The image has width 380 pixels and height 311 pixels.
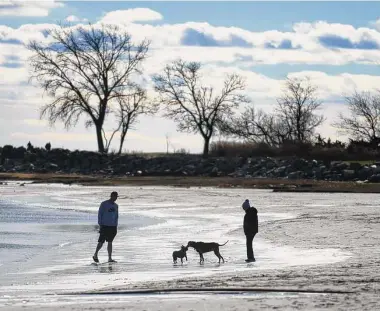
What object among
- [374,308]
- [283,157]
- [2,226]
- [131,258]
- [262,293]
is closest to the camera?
[374,308]

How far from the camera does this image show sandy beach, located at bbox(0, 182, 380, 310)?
17609mm

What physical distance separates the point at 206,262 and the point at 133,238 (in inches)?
284

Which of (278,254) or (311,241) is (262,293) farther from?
(311,241)

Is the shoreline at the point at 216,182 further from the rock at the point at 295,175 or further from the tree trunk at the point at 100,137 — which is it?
the tree trunk at the point at 100,137

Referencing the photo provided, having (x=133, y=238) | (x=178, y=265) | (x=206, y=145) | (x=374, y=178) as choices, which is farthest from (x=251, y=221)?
(x=206, y=145)

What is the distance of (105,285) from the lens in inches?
808

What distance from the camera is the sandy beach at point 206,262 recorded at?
1761 cm

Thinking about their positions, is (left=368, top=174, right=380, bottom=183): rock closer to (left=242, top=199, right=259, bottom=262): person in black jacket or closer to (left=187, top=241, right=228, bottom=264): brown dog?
(left=242, top=199, right=259, bottom=262): person in black jacket

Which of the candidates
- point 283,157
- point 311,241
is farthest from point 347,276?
point 283,157

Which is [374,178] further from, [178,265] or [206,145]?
[178,265]

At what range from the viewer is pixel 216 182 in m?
72.2

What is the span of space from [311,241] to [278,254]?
3.78 meters

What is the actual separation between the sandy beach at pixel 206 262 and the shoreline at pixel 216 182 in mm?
13291

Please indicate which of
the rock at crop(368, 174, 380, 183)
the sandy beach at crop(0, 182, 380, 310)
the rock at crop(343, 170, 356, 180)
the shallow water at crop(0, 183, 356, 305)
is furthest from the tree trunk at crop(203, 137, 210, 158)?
the sandy beach at crop(0, 182, 380, 310)
